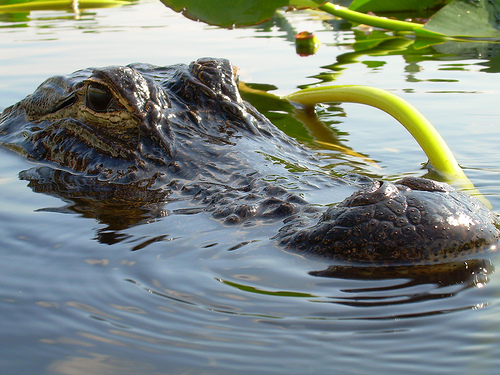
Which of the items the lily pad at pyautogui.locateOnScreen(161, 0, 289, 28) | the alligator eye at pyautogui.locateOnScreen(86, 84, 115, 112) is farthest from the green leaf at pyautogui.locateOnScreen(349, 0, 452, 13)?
the alligator eye at pyautogui.locateOnScreen(86, 84, 115, 112)

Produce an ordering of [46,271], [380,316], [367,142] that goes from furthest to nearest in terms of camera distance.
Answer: [367,142] < [46,271] < [380,316]

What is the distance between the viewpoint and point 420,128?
4074 mm

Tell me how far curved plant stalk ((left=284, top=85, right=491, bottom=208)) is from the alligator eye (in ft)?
6.17

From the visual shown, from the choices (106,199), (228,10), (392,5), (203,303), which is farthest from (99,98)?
(392,5)

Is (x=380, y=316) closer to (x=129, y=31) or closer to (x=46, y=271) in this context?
(x=46, y=271)

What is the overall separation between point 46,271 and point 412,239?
1417mm

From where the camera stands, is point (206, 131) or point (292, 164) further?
point (206, 131)

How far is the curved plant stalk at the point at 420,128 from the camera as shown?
381 cm

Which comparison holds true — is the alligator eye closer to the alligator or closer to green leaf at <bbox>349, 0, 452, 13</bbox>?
the alligator

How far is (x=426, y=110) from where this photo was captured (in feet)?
18.6

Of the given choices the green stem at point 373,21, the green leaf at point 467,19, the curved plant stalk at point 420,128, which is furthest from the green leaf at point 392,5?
the curved plant stalk at point 420,128

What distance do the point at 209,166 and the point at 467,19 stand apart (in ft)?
17.4

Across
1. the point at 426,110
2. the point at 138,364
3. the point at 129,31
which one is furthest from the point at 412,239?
the point at 129,31

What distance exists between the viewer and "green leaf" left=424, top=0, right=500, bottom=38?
7215mm
